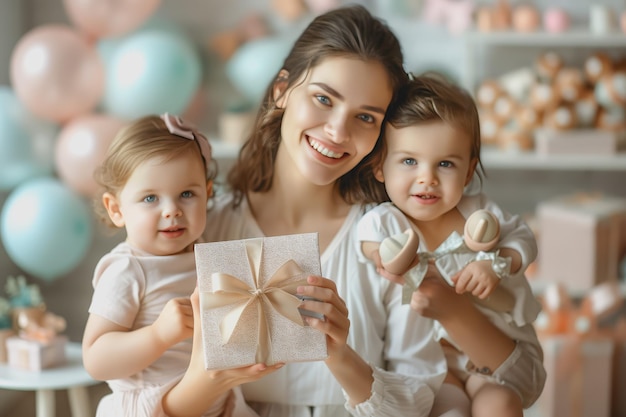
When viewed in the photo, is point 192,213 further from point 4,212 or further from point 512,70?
point 512,70

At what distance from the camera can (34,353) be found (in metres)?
1.69

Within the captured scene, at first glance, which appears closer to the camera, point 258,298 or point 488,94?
point 258,298

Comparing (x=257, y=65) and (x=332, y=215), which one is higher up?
(x=257, y=65)

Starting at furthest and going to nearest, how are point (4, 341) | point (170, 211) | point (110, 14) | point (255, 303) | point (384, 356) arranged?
point (110, 14), point (4, 341), point (384, 356), point (170, 211), point (255, 303)

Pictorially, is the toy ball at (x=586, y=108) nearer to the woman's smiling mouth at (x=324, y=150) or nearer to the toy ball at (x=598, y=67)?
the toy ball at (x=598, y=67)

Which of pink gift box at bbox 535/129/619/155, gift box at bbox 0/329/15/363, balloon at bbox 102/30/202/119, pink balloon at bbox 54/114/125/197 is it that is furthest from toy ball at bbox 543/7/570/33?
gift box at bbox 0/329/15/363

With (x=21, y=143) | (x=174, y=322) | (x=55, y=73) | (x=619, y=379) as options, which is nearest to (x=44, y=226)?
(x=21, y=143)

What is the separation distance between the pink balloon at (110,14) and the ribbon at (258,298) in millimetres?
2048

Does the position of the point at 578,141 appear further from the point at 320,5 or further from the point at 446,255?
the point at 446,255

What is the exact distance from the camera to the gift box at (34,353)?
5.56 ft

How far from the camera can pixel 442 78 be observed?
51.1 inches

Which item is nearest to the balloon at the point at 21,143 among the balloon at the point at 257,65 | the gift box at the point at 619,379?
the balloon at the point at 257,65

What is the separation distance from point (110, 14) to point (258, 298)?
209cm

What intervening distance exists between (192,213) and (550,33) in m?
2.10
